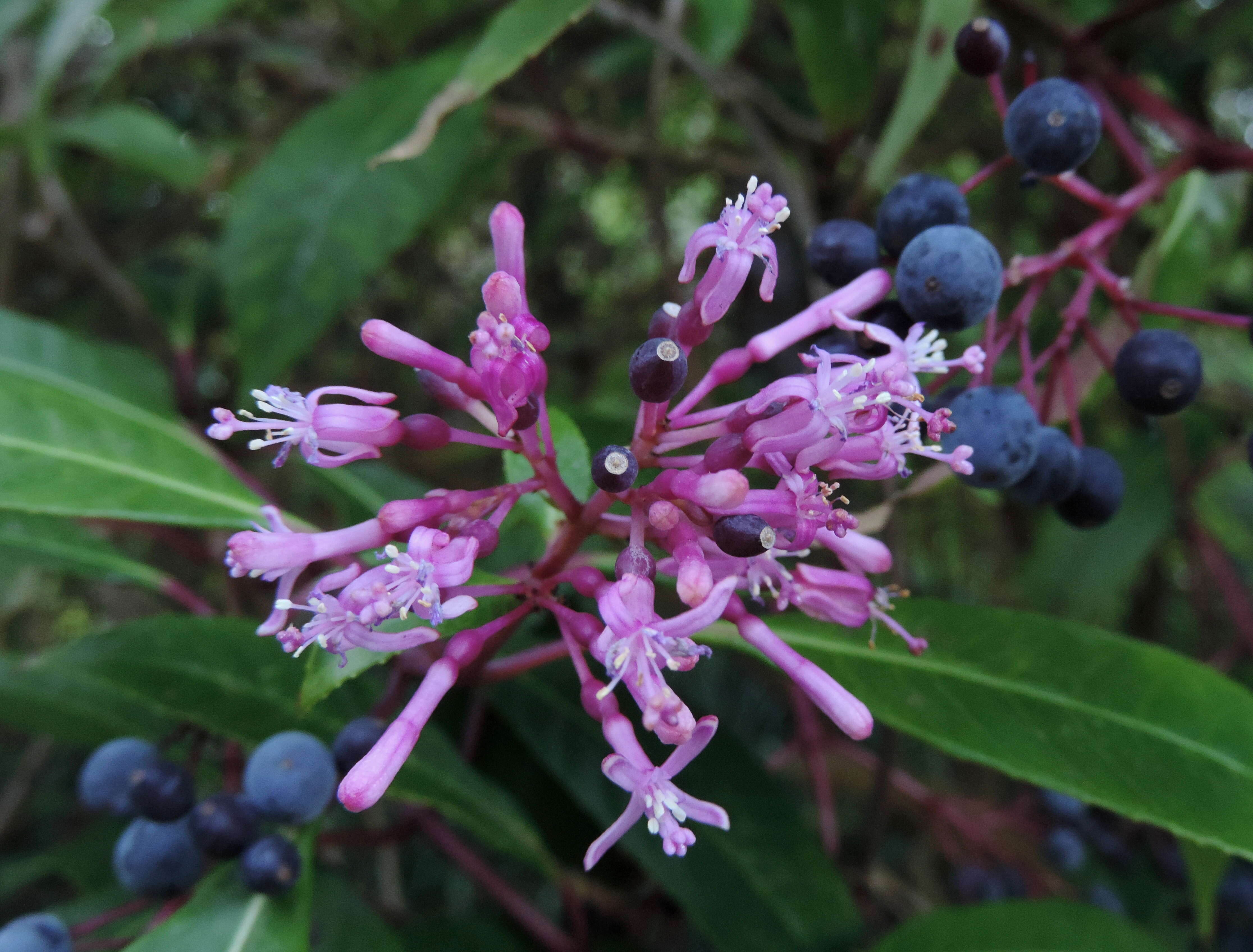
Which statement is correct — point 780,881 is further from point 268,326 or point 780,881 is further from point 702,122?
point 702,122

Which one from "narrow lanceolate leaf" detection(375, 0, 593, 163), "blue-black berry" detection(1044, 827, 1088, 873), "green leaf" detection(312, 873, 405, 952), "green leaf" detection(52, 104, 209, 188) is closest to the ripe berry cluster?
"green leaf" detection(312, 873, 405, 952)

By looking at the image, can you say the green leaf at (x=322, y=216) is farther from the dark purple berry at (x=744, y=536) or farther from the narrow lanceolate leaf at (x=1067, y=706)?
the dark purple berry at (x=744, y=536)

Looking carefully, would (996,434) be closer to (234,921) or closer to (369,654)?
(369,654)

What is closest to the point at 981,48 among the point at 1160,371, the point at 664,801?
the point at 1160,371

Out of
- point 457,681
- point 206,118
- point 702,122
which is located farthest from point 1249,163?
point 206,118

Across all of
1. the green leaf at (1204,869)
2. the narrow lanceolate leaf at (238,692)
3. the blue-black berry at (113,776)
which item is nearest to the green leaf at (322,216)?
the narrow lanceolate leaf at (238,692)

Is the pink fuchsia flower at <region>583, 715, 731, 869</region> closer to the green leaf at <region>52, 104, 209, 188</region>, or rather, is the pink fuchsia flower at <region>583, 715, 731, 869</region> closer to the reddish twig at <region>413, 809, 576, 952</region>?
the reddish twig at <region>413, 809, 576, 952</region>
